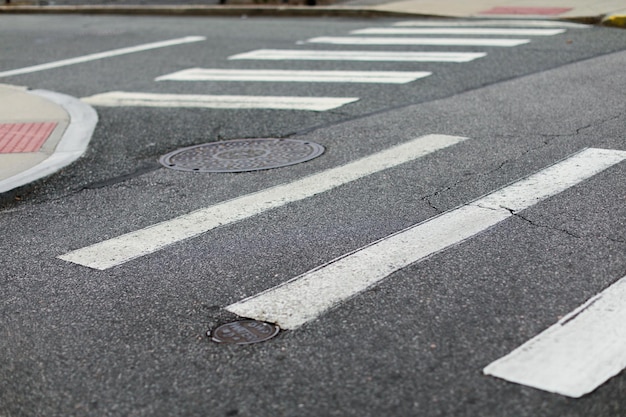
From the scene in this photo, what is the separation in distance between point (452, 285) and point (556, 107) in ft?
15.0

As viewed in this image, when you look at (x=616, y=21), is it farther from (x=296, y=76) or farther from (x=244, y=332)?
(x=244, y=332)

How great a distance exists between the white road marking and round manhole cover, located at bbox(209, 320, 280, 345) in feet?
33.6

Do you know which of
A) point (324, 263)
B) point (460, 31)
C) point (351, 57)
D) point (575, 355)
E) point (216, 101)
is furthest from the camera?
point (460, 31)

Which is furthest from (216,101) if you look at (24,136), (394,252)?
(394,252)

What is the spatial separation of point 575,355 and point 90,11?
1806cm

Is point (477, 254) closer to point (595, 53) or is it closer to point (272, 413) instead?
point (272, 413)

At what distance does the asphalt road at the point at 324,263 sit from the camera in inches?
155

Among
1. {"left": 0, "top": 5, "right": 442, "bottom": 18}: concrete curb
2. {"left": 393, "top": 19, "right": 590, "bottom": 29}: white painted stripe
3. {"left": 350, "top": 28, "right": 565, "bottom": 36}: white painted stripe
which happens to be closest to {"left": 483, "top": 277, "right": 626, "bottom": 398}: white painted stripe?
{"left": 350, "top": 28, "right": 565, "bottom": 36}: white painted stripe

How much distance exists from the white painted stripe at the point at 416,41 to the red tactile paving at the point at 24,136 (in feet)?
19.3

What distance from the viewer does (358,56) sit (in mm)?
12742

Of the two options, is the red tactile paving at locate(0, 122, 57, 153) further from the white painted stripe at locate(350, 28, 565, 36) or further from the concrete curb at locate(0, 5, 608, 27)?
the concrete curb at locate(0, 5, 608, 27)

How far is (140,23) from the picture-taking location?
1812 centimetres

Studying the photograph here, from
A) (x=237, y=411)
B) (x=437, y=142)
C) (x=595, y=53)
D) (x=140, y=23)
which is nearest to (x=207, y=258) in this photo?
(x=237, y=411)

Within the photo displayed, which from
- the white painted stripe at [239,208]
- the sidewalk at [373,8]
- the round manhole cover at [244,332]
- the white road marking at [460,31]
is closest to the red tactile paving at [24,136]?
the white painted stripe at [239,208]
